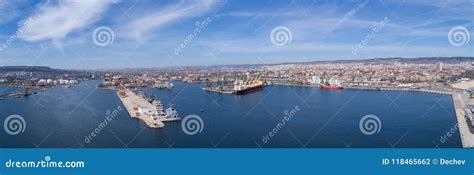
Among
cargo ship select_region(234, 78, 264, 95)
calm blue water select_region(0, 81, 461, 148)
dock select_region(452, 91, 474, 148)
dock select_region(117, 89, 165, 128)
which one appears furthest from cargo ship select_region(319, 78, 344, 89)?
dock select_region(117, 89, 165, 128)

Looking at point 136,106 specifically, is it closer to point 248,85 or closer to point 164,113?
point 164,113

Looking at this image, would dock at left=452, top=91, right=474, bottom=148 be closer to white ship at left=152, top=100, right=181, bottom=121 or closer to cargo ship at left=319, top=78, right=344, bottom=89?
cargo ship at left=319, top=78, right=344, bottom=89

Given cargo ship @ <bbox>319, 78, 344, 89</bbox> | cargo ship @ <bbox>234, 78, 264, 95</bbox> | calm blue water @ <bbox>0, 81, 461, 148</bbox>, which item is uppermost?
cargo ship @ <bbox>234, 78, 264, 95</bbox>

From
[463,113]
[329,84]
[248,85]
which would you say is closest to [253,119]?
[248,85]

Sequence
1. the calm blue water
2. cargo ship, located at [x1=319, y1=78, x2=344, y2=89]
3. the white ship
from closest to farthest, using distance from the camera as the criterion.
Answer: the calm blue water
cargo ship, located at [x1=319, y1=78, x2=344, y2=89]
the white ship

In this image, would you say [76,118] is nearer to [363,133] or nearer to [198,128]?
[198,128]
